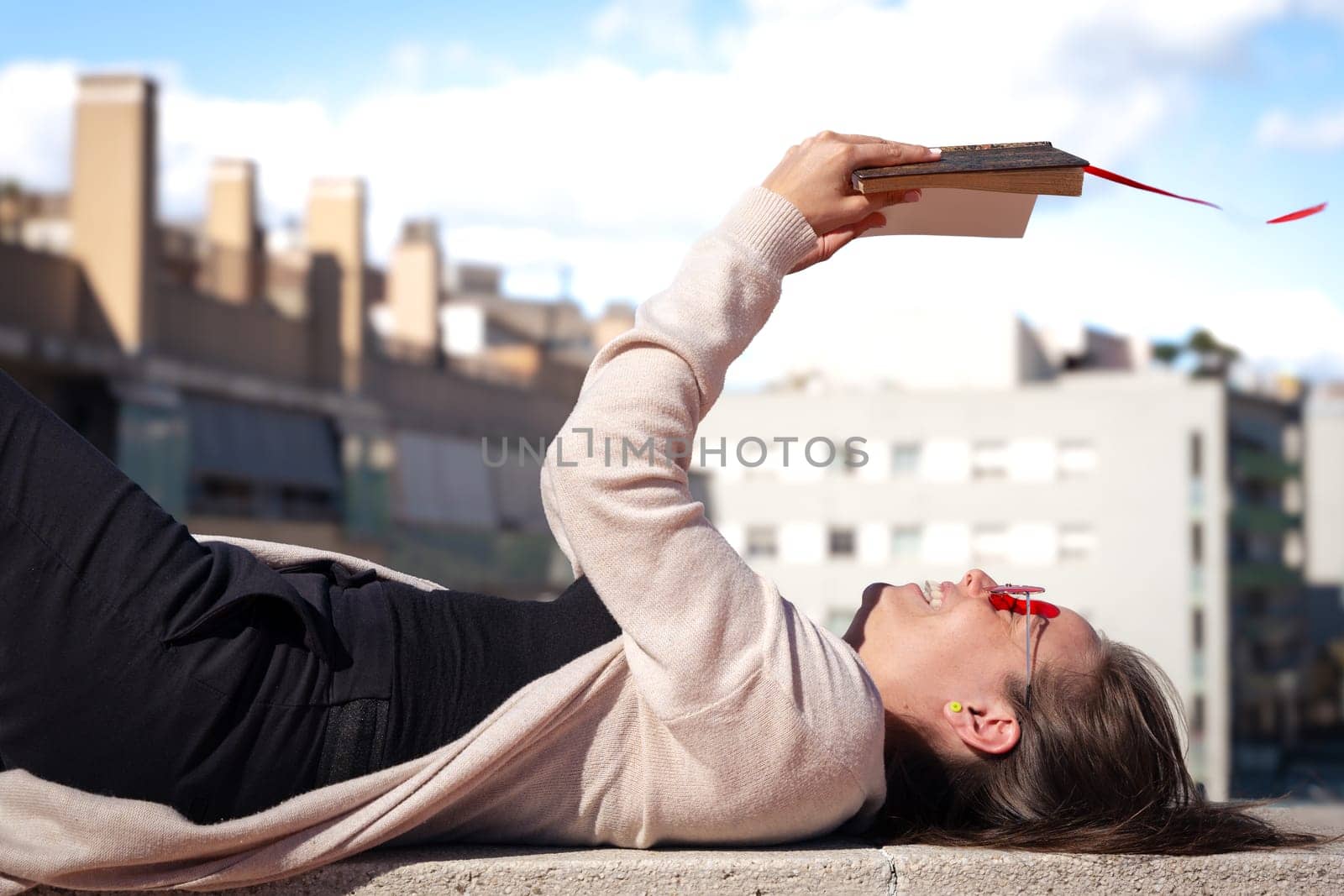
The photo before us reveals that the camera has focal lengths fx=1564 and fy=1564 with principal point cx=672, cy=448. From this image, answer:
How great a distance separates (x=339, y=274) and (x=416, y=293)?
9016mm

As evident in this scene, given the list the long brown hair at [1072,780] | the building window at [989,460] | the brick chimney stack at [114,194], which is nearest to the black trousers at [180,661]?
the long brown hair at [1072,780]

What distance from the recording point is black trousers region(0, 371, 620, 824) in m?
2.24

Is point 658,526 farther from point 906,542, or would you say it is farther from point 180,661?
point 906,542

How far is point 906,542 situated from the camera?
5706cm

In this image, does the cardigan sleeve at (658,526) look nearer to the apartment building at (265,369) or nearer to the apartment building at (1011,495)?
the apartment building at (265,369)

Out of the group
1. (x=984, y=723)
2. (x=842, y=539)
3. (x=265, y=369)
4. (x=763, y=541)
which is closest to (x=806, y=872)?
(x=984, y=723)

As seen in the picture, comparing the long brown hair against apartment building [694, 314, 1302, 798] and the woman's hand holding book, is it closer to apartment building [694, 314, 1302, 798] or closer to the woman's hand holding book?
the woman's hand holding book

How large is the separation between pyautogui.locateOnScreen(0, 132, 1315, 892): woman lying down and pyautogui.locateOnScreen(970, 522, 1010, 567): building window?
54.6 metres

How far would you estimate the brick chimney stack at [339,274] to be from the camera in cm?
3525

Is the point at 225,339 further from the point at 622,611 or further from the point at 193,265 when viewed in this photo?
the point at 622,611

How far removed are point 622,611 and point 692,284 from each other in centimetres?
57

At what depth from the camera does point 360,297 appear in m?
36.4

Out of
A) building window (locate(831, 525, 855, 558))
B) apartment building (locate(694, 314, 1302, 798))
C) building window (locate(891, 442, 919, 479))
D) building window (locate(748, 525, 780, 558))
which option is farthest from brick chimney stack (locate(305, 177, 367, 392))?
building window (locate(891, 442, 919, 479))

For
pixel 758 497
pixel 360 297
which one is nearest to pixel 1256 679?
pixel 758 497
